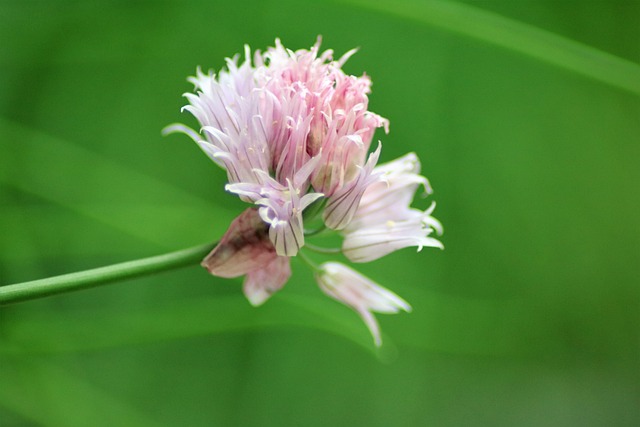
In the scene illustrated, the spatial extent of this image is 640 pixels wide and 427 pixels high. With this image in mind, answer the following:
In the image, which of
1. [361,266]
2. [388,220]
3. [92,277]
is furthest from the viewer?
[361,266]

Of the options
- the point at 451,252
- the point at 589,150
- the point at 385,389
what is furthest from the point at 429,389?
the point at 589,150

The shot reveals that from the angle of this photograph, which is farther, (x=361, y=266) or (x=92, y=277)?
(x=361, y=266)

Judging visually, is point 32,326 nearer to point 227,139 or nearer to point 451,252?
point 227,139

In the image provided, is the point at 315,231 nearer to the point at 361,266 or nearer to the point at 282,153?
the point at 282,153

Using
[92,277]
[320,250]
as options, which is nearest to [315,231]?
[320,250]

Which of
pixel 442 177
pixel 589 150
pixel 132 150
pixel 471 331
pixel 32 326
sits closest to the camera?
pixel 32 326

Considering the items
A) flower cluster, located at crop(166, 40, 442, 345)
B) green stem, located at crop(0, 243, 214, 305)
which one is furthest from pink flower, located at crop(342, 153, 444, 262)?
green stem, located at crop(0, 243, 214, 305)

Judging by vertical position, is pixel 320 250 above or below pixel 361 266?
below
